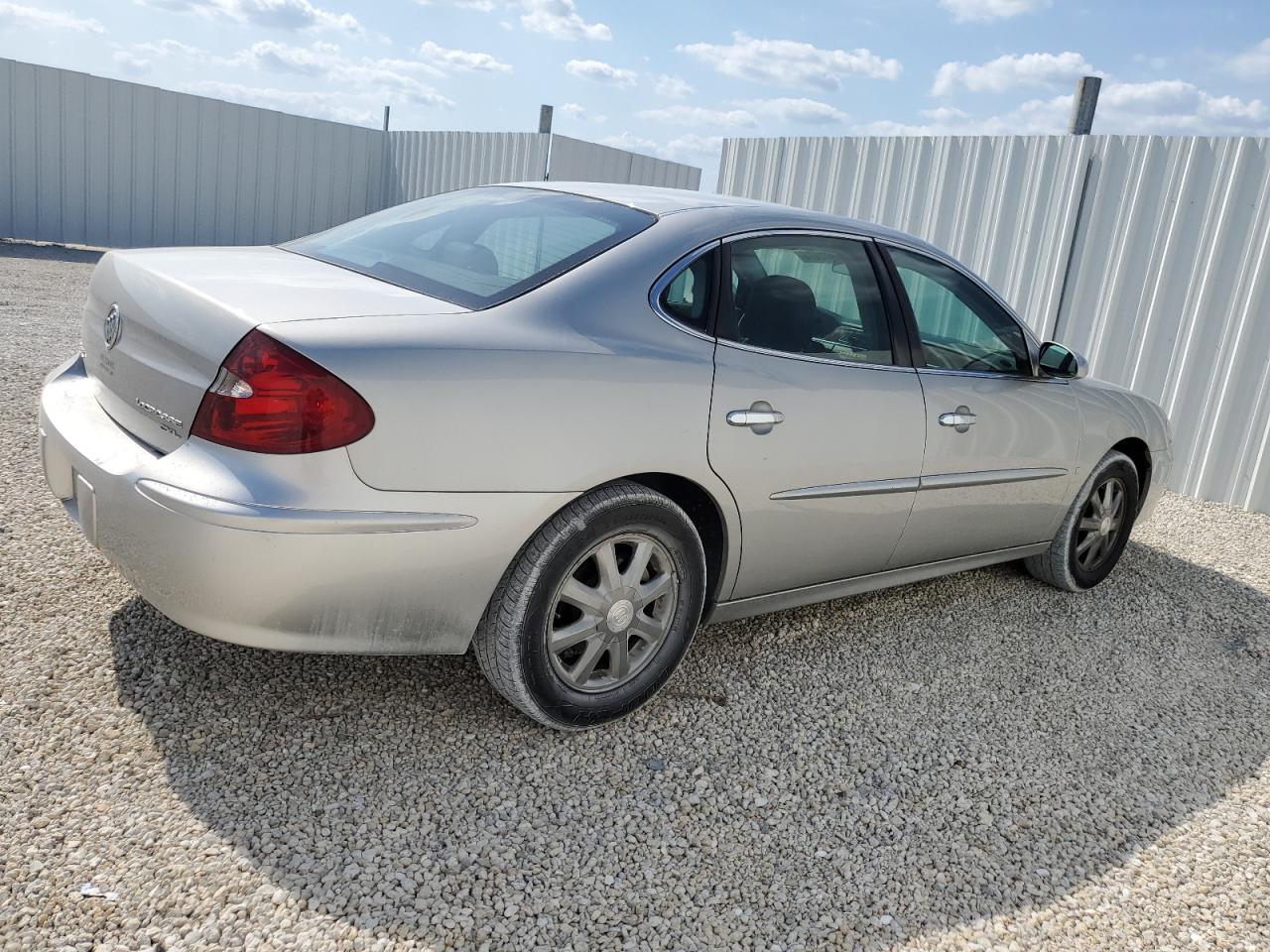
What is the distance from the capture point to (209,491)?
233 centimetres

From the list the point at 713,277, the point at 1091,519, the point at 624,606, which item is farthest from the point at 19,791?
the point at 1091,519

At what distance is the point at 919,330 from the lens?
3770 mm

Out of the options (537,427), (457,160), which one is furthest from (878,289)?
(457,160)

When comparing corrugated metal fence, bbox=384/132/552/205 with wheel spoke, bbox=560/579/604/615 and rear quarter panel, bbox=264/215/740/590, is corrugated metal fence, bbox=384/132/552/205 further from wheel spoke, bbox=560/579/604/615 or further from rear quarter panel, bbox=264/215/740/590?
wheel spoke, bbox=560/579/604/615

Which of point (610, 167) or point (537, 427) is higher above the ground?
point (610, 167)

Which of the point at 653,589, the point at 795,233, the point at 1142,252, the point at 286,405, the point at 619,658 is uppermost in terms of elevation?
the point at 1142,252

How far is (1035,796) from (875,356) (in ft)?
4.96

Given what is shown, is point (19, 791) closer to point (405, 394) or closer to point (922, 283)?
point (405, 394)

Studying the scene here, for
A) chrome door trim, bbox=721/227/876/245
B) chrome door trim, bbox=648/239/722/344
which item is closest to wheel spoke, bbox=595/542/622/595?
chrome door trim, bbox=648/239/722/344

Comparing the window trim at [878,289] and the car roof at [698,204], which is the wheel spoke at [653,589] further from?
the car roof at [698,204]

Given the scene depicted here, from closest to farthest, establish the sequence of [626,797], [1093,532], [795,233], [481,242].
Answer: [626,797]
[481,242]
[795,233]
[1093,532]

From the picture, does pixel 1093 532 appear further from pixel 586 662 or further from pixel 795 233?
pixel 586 662

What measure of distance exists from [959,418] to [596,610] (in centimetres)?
169

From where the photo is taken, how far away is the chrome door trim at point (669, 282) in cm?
294
